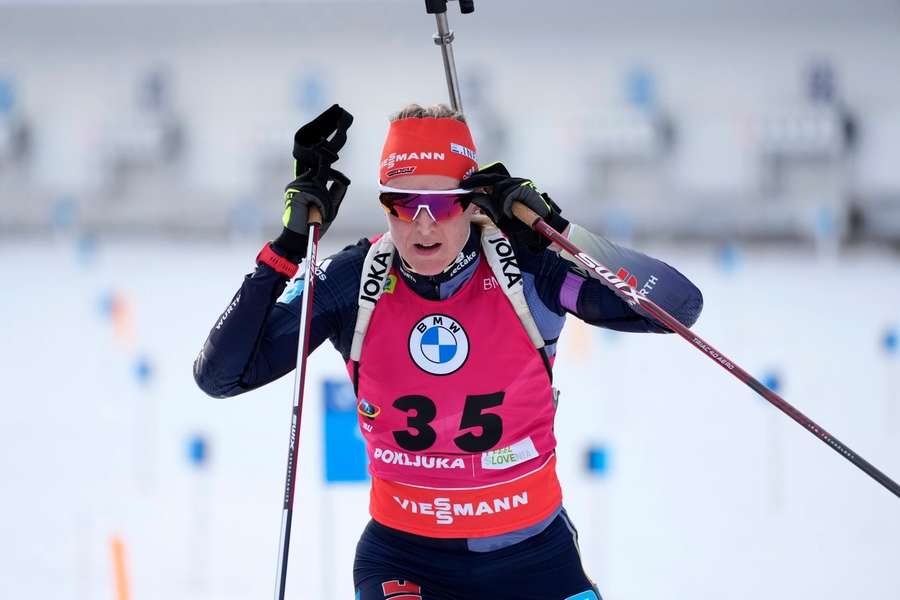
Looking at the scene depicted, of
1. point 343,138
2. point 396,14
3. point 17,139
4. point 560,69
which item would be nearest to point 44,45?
point 17,139

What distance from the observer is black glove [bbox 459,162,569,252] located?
213cm

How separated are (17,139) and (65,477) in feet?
34.4

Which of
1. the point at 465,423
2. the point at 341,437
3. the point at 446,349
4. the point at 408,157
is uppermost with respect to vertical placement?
the point at 408,157

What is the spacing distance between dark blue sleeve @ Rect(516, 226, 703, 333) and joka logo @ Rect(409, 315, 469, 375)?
18 cm

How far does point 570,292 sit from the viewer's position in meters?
2.15

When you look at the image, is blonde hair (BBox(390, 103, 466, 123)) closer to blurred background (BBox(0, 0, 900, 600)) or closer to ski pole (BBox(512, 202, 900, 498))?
ski pole (BBox(512, 202, 900, 498))

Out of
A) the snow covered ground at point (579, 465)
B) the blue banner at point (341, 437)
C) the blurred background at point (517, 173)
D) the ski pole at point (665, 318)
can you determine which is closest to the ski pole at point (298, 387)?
the ski pole at point (665, 318)

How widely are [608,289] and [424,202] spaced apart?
15.2 inches

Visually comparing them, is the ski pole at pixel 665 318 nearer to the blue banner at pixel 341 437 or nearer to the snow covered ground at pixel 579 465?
the blue banner at pixel 341 437

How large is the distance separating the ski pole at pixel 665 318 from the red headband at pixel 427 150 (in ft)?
0.47

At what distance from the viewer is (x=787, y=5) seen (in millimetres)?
13086

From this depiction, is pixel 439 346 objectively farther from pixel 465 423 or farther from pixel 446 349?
pixel 465 423

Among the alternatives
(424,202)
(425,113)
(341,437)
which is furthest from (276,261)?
(341,437)

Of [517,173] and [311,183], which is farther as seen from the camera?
[517,173]
